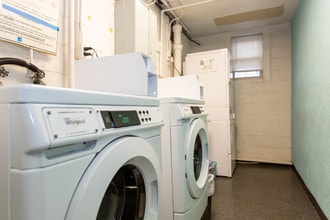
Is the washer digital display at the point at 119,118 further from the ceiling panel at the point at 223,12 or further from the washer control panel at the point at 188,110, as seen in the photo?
the ceiling panel at the point at 223,12

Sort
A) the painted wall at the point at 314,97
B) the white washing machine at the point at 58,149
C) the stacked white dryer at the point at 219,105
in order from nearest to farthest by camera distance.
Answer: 1. the white washing machine at the point at 58,149
2. the painted wall at the point at 314,97
3. the stacked white dryer at the point at 219,105

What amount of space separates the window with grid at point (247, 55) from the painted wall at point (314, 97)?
2.80ft

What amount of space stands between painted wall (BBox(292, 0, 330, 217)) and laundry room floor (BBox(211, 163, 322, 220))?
0.18m

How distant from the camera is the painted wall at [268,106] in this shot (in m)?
3.52

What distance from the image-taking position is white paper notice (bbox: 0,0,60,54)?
101cm

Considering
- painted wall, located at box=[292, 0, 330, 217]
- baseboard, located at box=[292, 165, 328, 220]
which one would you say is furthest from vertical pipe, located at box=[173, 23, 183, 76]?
baseboard, located at box=[292, 165, 328, 220]

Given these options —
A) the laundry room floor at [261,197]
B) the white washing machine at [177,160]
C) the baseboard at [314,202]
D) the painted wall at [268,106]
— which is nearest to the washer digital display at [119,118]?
the white washing machine at [177,160]

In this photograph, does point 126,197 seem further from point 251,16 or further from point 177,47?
point 251,16

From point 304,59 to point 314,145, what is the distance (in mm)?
1062

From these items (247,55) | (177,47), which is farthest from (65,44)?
(247,55)

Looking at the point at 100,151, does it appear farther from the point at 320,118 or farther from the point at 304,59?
the point at 304,59

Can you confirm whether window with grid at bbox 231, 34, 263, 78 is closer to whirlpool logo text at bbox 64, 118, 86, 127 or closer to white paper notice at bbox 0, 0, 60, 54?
white paper notice at bbox 0, 0, 60, 54

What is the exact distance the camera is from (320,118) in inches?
73.7

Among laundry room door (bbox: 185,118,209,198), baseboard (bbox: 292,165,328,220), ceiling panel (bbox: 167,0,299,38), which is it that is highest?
ceiling panel (bbox: 167,0,299,38)
